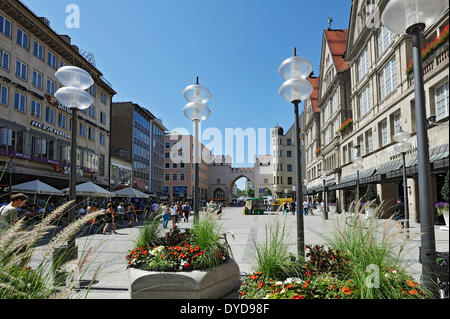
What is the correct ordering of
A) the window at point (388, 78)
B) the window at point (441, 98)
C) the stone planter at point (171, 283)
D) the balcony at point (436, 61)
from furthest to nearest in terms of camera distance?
the window at point (388, 78), the window at point (441, 98), the balcony at point (436, 61), the stone planter at point (171, 283)

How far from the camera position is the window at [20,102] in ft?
82.5

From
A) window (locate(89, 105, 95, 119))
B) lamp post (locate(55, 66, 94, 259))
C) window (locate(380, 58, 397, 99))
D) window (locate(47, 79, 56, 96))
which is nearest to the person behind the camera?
lamp post (locate(55, 66, 94, 259))

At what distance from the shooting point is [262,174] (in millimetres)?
98938

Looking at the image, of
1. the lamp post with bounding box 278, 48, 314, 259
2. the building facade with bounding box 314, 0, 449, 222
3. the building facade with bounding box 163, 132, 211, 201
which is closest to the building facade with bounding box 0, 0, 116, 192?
the lamp post with bounding box 278, 48, 314, 259

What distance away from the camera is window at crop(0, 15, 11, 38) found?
23594 mm

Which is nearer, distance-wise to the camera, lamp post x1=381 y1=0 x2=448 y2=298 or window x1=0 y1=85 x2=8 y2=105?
lamp post x1=381 y1=0 x2=448 y2=298

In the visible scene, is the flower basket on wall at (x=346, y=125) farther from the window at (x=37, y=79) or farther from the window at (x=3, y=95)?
the window at (x=3, y=95)

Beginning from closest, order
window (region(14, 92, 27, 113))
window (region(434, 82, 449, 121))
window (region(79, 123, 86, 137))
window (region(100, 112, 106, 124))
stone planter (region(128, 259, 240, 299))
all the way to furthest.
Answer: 1. stone planter (region(128, 259, 240, 299))
2. window (region(434, 82, 449, 121))
3. window (region(14, 92, 27, 113))
4. window (region(79, 123, 86, 137))
5. window (region(100, 112, 106, 124))

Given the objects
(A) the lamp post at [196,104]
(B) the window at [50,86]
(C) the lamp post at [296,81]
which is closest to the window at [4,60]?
(B) the window at [50,86]

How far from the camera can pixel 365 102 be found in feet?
99.2

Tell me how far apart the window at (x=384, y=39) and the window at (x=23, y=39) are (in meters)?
27.5

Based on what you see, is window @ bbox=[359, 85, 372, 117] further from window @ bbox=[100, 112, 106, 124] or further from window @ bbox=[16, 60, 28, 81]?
window @ bbox=[100, 112, 106, 124]

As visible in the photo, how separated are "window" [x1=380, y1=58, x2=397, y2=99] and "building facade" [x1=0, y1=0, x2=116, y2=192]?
2118 centimetres
